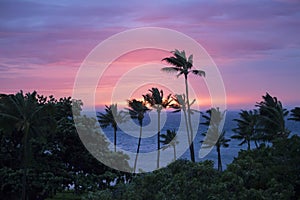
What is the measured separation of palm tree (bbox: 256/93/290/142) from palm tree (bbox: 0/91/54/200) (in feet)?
64.1

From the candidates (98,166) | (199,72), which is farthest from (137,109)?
(98,166)

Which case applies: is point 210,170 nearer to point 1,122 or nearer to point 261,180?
point 261,180

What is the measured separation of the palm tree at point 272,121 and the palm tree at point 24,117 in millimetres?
19552

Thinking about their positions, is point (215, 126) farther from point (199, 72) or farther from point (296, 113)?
point (296, 113)

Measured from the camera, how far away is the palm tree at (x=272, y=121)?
37.6 m

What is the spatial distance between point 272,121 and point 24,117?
21688 mm

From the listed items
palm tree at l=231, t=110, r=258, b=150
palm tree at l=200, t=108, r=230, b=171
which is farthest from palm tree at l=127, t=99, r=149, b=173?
palm tree at l=231, t=110, r=258, b=150

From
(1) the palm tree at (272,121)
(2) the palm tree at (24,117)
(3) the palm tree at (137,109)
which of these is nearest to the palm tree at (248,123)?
(3) the palm tree at (137,109)

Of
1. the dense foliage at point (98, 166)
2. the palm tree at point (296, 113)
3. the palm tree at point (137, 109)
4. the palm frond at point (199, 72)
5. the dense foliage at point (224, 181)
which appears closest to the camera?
the dense foliage at point (224, 181)

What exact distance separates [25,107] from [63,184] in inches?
312

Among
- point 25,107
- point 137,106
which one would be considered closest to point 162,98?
point 137,106

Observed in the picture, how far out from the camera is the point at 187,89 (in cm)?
4581

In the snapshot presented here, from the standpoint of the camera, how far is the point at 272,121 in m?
37.7

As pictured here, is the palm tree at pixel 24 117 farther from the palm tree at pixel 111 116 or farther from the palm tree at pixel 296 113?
the palm tree at pixel 111 116
